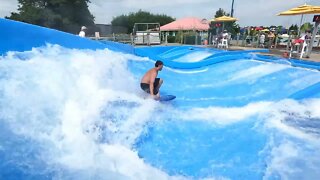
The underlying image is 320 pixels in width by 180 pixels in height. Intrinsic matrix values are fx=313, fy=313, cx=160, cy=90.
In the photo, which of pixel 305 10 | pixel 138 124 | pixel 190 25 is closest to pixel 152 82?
pixel 138 124

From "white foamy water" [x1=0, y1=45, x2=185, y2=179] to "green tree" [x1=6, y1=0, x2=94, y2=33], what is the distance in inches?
1052

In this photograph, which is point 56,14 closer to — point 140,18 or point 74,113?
point 140,18

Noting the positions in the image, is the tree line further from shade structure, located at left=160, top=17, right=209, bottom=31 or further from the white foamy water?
the white foamy water

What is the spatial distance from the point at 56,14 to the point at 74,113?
31.4 m

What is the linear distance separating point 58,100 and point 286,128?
12.9 feet

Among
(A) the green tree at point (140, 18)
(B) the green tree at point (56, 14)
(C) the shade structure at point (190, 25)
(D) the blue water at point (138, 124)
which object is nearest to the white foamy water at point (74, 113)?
(D) the blue water at point (138, 124)

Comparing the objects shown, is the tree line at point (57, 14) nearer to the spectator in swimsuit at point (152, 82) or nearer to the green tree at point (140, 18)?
the green tree at point (140, 18)

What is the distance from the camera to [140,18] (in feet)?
160

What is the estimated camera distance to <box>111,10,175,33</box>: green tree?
4499 cm

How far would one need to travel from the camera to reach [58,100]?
5496 millimetres

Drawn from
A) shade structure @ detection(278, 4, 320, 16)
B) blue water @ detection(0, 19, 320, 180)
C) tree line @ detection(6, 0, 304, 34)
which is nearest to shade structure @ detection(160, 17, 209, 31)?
tree line @ detection(6, 0, 304, 34)

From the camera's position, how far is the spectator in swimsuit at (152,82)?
6393 millimetres

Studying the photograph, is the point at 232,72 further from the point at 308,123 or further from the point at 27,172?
the point at 27,172

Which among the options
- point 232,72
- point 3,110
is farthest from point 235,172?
point 232,72
